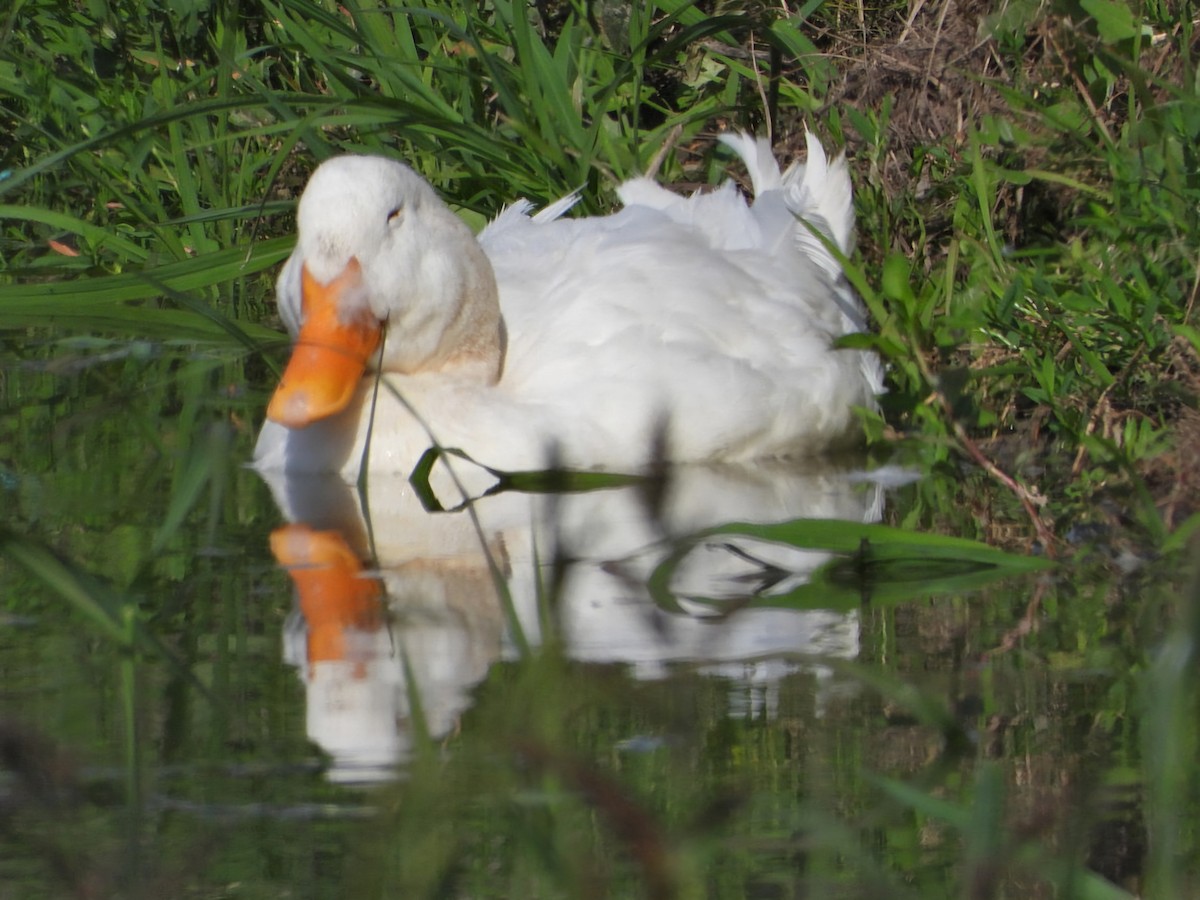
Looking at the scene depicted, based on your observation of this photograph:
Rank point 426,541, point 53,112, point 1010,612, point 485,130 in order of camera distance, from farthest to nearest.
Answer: point 53,112
point 485,130
point 426,541
point 1010,612

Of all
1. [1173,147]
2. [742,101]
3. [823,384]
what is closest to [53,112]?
[742,101]

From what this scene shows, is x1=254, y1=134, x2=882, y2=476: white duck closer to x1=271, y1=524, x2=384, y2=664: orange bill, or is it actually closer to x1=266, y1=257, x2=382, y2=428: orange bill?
x1=266, y1=257, x2=382, y2=428: orange bill

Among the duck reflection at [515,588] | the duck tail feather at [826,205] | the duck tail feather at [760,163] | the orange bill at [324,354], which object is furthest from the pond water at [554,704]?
the duck tail feather at [760,163]

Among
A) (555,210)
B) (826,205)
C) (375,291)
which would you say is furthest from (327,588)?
(826,205)

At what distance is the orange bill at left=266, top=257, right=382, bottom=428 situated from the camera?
443 cm

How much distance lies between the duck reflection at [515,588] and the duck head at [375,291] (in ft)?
0.94

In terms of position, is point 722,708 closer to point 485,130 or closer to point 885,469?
point 885,469

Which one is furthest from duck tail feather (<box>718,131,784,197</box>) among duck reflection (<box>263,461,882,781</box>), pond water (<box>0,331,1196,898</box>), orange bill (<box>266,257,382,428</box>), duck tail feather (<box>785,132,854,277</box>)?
pond water (<box>0,331,1196,898</box>)

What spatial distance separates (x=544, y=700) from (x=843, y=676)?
34.5 inches

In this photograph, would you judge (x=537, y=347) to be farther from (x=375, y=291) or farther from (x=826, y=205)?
(x=826, y=205)

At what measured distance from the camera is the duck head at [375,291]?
4.50 meters

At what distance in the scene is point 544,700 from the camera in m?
2.07

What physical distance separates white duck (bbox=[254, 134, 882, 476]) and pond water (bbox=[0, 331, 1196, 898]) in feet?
0.93

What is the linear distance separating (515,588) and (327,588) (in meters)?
0.34
